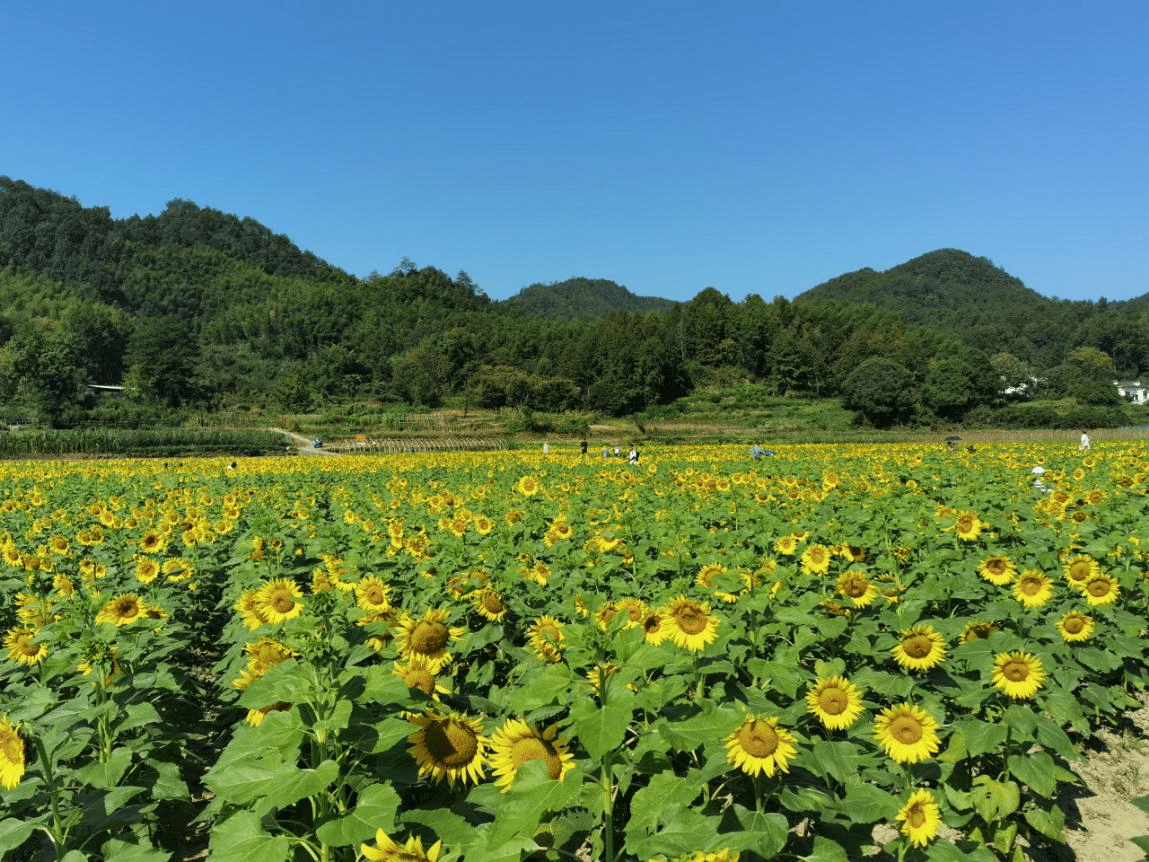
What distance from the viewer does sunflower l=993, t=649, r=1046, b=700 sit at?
3.12 m

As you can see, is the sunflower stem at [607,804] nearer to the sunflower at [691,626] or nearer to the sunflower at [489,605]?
the sunflower at [691,626]

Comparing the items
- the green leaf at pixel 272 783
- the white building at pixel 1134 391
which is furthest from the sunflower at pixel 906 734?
the white building at pixel 1134 391

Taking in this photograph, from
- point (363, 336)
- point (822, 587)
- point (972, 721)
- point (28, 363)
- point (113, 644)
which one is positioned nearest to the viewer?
point (972, 721)

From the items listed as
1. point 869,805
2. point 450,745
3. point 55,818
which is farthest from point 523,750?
point 55,818

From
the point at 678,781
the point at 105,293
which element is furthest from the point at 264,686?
the point at 105,293

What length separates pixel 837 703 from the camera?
268 cm

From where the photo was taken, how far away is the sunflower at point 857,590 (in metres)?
3.66

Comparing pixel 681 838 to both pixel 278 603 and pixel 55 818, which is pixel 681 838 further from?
pixel 278 603

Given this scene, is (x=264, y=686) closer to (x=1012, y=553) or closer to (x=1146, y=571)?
(x=1012, y=553)

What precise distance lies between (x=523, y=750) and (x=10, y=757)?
1.85 meters

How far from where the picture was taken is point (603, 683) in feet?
5.52

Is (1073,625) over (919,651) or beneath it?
beneath

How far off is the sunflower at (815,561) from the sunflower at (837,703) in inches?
70.4

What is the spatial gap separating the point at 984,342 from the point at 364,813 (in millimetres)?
136488
